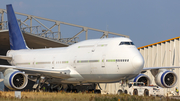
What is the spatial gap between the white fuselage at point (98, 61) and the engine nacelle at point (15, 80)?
1.96 metres

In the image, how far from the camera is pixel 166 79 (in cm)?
2530

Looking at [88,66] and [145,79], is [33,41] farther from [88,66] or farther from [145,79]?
[88,66]

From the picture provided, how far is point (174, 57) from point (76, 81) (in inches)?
504

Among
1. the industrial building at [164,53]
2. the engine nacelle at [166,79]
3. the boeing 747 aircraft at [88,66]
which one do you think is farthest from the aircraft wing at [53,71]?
the industrial building at [164,53]

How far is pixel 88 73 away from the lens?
23.5m

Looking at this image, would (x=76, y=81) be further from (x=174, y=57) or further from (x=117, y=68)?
(x=174, y=57)

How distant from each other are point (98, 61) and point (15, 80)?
24.3 feet

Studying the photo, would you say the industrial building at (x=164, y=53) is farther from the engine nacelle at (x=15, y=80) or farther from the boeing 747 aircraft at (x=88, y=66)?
the engine nacelle at (x=15, y=80)

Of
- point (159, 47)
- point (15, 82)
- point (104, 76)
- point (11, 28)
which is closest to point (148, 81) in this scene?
point (104, 76)

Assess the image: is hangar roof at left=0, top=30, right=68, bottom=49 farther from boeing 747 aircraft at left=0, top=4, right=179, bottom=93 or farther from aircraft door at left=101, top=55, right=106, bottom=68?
aircraft door at left=101, top=55, right=106, bottom=68

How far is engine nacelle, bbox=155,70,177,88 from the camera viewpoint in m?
24.8

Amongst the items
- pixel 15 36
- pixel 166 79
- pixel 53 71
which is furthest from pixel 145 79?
pixel 15 36

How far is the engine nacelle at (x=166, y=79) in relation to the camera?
2478 centimetres

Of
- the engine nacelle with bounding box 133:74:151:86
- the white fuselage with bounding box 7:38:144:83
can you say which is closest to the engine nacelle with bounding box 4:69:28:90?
the white fuselage with bounding box 7:38:144:83
